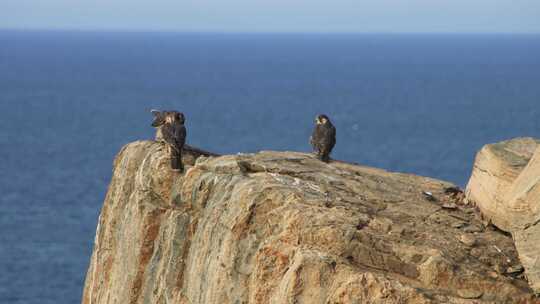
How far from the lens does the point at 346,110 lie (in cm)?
18550

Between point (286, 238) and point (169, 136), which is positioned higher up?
point (169, 136)

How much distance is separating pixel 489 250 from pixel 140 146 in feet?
26.5

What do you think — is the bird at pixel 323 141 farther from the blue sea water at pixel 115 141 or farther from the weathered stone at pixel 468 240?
the blue sea water at pixel 115 141

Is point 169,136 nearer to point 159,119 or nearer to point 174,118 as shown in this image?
point 174,118

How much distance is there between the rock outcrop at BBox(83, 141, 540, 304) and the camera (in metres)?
14.7

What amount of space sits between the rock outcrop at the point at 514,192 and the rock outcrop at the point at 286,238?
1.13 feet

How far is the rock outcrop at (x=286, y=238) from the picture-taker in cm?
1466

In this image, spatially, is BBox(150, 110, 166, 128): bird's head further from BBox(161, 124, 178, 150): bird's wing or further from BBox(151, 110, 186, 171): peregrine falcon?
BBox(161, 124, 178, 150): bird's wing

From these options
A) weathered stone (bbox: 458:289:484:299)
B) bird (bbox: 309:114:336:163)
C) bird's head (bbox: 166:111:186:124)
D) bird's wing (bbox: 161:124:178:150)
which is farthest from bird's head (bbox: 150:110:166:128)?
weathered stone (bbox: 458:289:484:299)

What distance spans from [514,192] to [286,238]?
12.3ft

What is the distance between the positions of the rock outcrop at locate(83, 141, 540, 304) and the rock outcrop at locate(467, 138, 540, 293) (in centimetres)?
34

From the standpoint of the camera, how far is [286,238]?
15.5 metres

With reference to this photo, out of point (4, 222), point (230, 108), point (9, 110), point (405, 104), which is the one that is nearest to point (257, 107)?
point (230, 108)

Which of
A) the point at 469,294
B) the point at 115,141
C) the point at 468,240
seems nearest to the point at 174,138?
the point at 468,240
